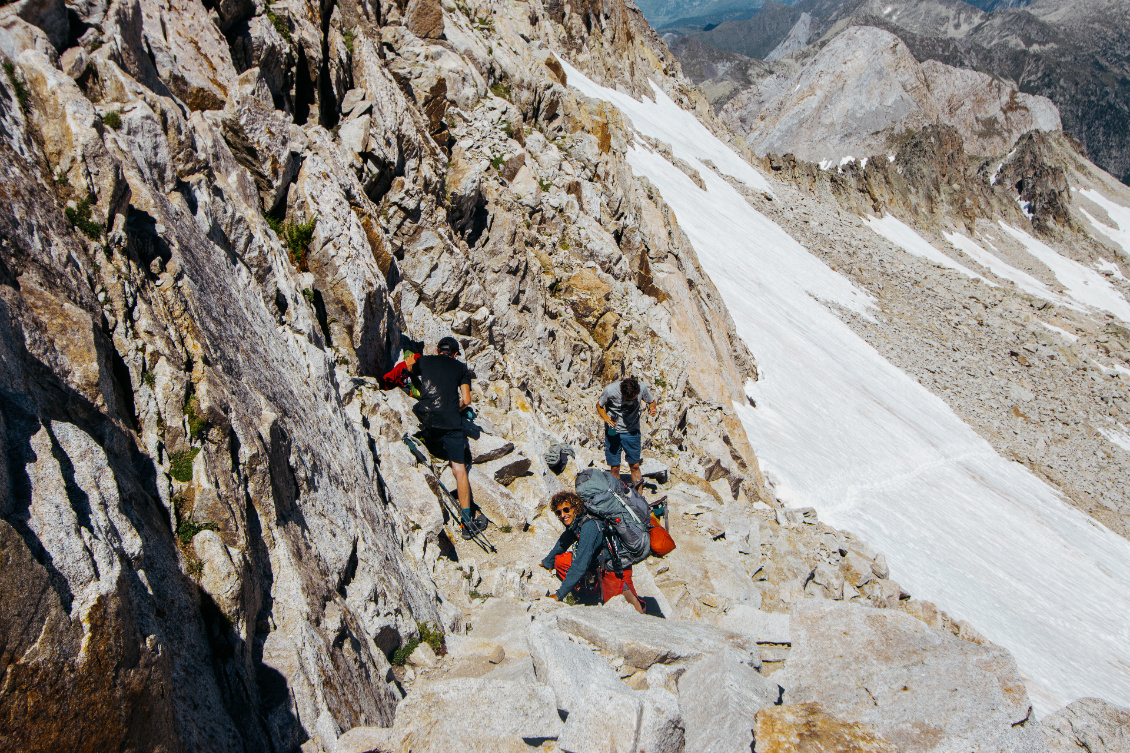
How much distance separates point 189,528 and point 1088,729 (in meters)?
6.52

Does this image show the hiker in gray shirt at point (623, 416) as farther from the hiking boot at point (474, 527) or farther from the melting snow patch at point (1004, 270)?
the melting snow patch at point (1004, 270)

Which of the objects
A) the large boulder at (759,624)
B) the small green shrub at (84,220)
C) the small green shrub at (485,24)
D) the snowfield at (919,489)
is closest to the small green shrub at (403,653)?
the large boulder at (759,624)

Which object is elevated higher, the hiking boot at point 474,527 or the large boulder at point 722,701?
the hiking boot at point 474,527

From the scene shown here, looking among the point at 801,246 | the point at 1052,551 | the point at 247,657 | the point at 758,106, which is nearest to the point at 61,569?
the point at 247,657

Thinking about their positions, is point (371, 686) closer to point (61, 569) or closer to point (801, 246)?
point (61, 569)

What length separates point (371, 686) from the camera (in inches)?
166

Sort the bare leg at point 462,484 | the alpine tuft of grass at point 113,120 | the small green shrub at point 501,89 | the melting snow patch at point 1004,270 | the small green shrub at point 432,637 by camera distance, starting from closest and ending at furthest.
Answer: the small green shrub at point 432,637 → the alpine tuft of grass at point 113,120 → the bare leg at point 462,484 → the small green shrub at point 501,89 → the melting snow patch at point 1004,270

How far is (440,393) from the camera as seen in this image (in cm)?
728

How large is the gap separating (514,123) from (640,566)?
1308 centimetres

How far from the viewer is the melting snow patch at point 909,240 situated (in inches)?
2376

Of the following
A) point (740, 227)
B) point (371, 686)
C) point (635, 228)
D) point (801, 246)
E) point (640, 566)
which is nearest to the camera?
point (371, 686)

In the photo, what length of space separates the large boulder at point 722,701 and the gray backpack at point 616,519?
1836 mm

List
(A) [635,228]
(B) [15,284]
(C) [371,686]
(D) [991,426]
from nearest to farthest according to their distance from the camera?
(B) [15,284] → (C) [371,686] → (A) [635,228] → (D) [991,426]

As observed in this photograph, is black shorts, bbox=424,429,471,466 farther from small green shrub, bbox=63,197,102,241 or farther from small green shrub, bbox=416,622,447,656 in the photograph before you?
small green shrub, bbox=63,197,102,241
